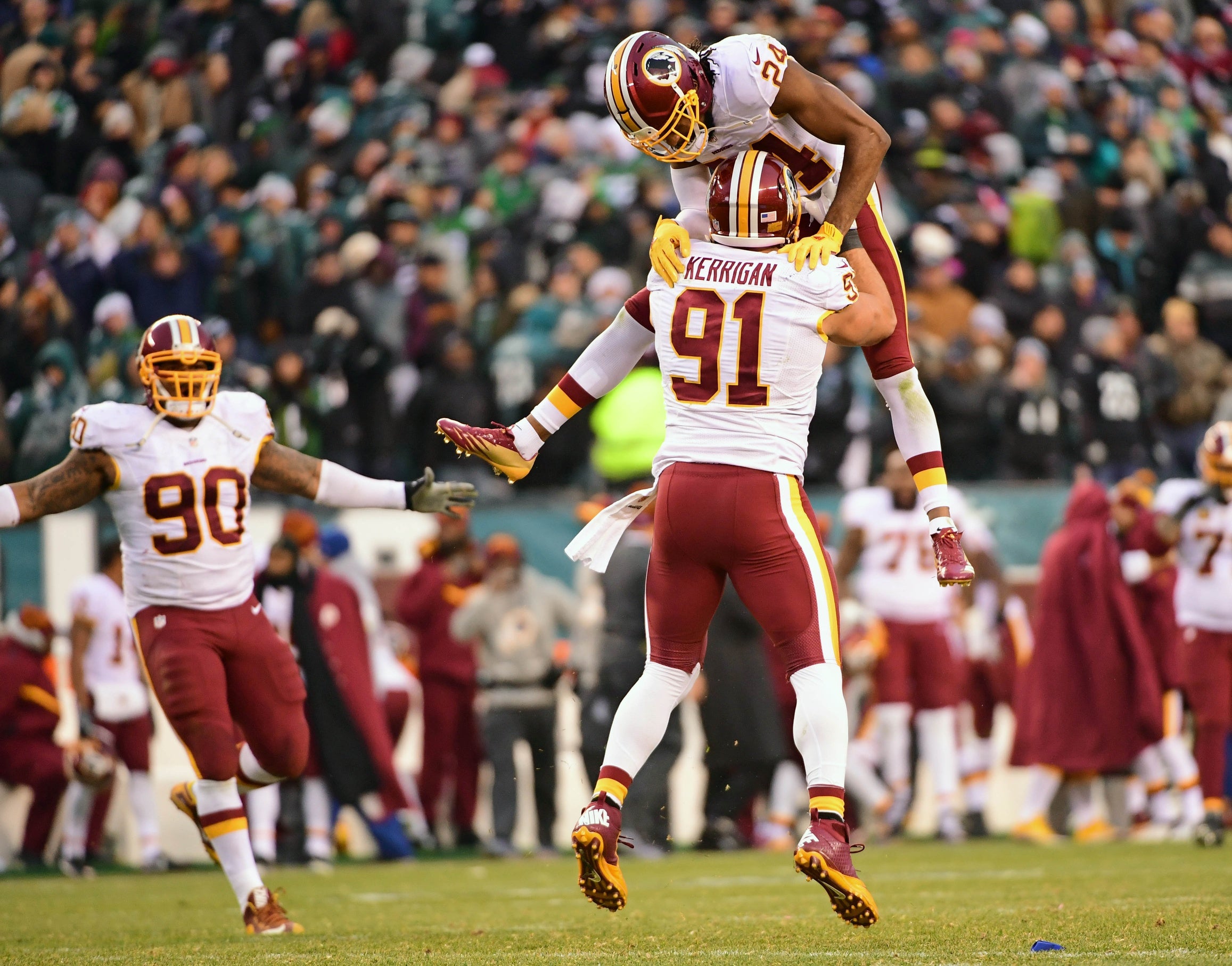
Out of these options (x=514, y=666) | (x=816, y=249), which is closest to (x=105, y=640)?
(x=514, y=666)


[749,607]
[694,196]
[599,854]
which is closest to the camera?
[599,854]

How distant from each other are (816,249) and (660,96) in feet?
1.93

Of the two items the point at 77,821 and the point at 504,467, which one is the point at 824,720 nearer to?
the point at 504,467

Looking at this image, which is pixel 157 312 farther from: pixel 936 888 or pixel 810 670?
pixel 810 670

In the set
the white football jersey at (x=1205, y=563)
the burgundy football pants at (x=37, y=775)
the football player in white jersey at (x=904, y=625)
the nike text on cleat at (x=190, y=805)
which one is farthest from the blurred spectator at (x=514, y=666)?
the nike text on cleat at (x=190, y=805)

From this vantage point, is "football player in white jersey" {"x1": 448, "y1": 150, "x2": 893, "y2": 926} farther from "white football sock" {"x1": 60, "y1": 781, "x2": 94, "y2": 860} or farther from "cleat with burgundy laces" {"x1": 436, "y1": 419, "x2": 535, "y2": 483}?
"white football sock" {"x1": 60, "y1": 781, "x2": 94, "y2": 860}

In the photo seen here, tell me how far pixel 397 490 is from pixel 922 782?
6.76m

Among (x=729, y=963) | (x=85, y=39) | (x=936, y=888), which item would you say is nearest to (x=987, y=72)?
(x=85, y=39)

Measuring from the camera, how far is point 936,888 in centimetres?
761

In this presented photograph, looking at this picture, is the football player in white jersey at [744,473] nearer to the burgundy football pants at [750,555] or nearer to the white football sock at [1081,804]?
the burgundy football pants at [750,555]

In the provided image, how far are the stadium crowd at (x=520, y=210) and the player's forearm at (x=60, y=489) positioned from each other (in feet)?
12.9

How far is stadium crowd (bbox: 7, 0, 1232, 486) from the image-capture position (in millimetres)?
12719

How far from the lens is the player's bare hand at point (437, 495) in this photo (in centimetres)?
648

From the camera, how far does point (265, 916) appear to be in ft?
20.9
